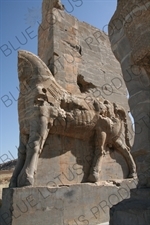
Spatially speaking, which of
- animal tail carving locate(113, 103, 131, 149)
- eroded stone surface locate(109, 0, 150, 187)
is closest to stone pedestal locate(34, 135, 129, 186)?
animal tail carving locate(113, 103, 131, 149)

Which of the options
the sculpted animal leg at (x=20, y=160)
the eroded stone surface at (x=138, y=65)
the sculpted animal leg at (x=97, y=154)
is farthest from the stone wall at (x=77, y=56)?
the eroded stone surface at (x=138, y=65)

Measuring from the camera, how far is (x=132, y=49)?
75.7 inches

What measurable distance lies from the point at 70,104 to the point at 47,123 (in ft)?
2.53

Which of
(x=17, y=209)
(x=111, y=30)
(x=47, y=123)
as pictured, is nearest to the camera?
(x=111, y=30)

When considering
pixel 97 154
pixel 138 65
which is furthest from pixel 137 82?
pixel 97 154

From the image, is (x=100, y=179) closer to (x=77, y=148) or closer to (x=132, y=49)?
(x=77, y=148)

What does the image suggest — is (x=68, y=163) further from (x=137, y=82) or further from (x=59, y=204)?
(x=137, y=82)

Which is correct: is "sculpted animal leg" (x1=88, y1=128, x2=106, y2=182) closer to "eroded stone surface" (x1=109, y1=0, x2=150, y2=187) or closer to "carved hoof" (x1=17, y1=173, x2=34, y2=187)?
"carved hoof" (x1=17, y1=173, x2=34, y2=187)

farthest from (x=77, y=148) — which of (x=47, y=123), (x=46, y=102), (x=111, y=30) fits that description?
(x=111, y=30)

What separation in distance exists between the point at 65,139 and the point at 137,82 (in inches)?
107

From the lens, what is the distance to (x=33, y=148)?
374 centimetres

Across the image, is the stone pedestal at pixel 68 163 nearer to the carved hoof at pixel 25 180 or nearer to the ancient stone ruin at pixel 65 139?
the ancient stone ruin at pixel 65 139

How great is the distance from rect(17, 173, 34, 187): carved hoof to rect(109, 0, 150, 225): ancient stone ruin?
2.05 metres

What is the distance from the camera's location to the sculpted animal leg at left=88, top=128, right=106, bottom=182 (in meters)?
4.27
